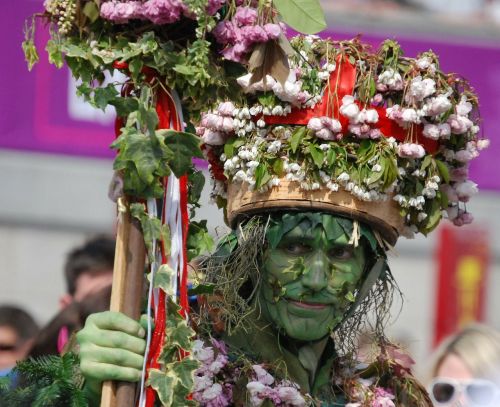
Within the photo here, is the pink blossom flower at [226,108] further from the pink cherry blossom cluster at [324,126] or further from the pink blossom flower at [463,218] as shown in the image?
the pink blossom flower at [463,218]

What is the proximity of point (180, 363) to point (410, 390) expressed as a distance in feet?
3.27

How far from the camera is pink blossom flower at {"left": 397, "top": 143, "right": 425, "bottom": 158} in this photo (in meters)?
3.87

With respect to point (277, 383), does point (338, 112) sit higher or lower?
higher

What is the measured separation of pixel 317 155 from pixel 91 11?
841 mm

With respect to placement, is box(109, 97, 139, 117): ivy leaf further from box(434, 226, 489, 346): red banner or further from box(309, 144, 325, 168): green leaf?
box(434, 226, 489, 346): red banner

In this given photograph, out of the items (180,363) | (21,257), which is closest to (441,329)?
(21,257)

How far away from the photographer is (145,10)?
327 cm

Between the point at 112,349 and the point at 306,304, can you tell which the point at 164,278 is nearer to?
the point at 112,349

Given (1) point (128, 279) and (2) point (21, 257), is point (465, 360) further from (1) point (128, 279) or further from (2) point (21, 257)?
(2) point (21, 257)

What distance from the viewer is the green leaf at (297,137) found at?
3.83 m

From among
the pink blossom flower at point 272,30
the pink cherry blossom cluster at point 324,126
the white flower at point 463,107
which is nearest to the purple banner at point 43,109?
the white flower at point 463,107

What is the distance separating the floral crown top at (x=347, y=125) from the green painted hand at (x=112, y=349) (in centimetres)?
69

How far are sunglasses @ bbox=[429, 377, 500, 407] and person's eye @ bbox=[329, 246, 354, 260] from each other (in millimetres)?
1244

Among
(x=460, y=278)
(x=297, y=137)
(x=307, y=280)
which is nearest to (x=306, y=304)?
(x=307, y=280)
